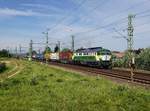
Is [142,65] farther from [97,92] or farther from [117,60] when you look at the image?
[97,92]

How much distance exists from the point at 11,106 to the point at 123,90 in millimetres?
7450

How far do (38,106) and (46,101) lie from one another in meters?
1.17

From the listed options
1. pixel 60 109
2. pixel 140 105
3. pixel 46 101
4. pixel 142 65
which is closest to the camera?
pixel 60 109

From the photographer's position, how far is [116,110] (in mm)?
14367

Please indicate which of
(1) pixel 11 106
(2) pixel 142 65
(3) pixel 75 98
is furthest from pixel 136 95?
(2) pixel 142 65

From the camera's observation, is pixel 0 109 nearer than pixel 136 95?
Yes

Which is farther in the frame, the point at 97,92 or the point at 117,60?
the point at 117,60

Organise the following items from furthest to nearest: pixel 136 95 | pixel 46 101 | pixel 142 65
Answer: pixel 142 65, pixel 136 95, pixel 46 101

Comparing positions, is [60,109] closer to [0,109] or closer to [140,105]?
[0,109]

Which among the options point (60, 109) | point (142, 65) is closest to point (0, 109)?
point (60, 109)

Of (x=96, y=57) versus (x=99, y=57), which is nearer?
(x=99, y=57)

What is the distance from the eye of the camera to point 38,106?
1557 centimetres

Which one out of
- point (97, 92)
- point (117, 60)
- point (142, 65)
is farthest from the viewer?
point (117, 60)

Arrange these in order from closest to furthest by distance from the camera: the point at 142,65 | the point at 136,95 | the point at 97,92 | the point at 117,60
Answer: the point at 136,95 < the point at 97,92 < the point at 142,65 < the point at 117,60
